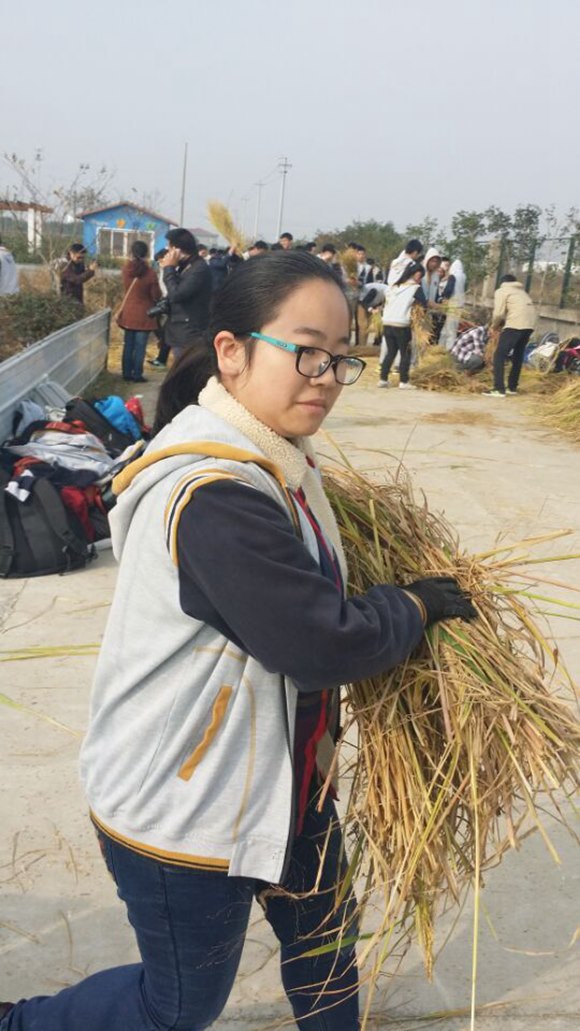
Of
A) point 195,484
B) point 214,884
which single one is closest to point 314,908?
point 214,884

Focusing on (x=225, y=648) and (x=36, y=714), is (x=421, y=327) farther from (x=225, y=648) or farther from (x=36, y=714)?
(x=225, y=648)

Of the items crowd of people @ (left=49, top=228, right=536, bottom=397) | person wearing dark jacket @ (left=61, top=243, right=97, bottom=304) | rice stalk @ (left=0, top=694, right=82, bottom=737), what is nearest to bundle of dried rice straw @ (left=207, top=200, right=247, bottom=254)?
crowd of people @ (left=49, top=228, right=536, bottom=397)

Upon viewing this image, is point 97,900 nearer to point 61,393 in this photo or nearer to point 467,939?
point 467,939

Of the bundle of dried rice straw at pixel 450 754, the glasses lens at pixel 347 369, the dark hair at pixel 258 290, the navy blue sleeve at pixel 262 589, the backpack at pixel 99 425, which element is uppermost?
the dark hair at pixel 258 290

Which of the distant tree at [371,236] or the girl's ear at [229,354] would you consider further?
the distant tree at [371,236]

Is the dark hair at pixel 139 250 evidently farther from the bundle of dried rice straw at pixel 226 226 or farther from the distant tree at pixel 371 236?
the distant tree at pixel 371 236

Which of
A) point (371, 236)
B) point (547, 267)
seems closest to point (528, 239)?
point (547, 267)

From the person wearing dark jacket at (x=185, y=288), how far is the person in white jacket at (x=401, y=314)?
11.8 ft

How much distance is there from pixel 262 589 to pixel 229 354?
1.46 feet

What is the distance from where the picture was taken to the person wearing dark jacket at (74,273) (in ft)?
42.5

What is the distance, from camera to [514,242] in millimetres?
18391

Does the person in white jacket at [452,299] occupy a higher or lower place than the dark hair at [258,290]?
lower

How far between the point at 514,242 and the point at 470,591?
58.3 ft

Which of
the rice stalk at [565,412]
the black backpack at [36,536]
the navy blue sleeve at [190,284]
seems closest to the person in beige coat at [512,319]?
the rice stalk at [565,412]
